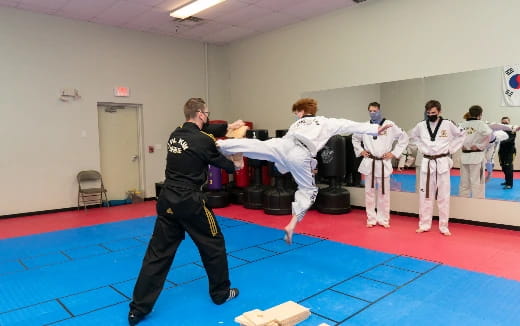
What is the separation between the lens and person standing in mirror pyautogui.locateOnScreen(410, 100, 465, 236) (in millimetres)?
4582

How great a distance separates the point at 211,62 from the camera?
8.45 metres

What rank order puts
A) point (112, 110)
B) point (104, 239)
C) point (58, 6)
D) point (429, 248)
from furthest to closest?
point (112, 110)
point (58, 6)
point (104, 239)
point (429, 248)

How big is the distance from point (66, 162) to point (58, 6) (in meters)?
2.56

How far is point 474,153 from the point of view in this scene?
4973mm

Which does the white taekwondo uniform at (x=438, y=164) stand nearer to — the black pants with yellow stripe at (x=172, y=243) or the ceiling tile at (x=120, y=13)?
the black pants with yellow stripe at (x=172, y=243)

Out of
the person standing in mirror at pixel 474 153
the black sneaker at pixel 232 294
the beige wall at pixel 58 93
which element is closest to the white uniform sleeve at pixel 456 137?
the person standing in mirror at pixel 474 153

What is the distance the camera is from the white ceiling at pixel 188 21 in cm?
591

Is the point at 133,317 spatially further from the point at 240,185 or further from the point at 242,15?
the point at 242,15

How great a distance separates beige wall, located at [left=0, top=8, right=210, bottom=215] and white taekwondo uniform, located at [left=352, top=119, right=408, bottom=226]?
445 centimetres

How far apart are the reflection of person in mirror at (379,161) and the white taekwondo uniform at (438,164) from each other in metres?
0.35

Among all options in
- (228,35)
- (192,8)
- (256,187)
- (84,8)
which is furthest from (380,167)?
(84,8)

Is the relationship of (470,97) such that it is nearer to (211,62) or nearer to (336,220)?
(336,220)

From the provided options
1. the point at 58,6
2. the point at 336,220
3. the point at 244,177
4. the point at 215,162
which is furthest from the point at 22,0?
the point at 336,220

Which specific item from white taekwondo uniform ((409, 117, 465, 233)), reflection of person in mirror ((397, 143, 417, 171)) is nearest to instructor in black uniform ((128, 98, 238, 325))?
white taekwondo uniform ((409, 117, 465, 233))
